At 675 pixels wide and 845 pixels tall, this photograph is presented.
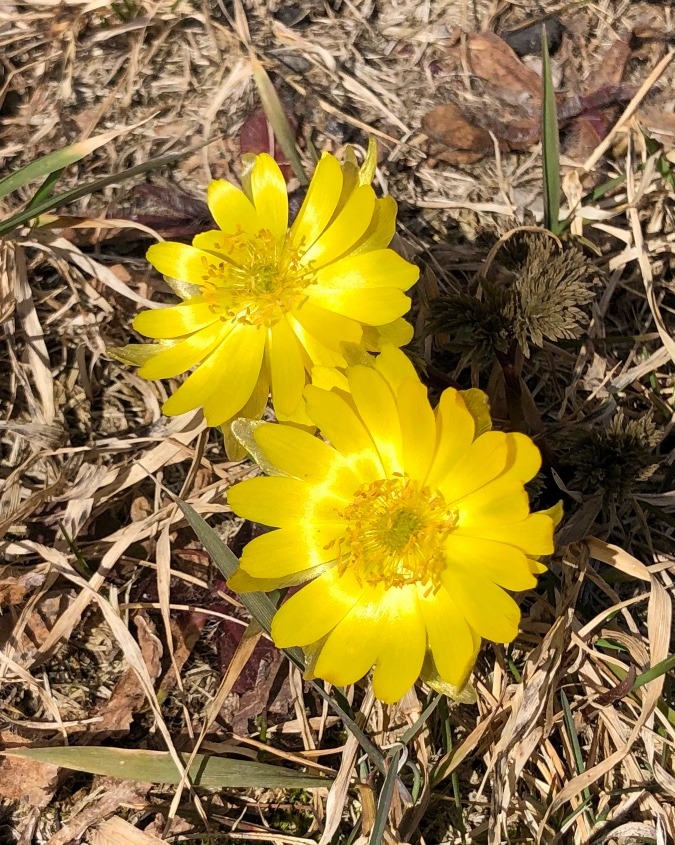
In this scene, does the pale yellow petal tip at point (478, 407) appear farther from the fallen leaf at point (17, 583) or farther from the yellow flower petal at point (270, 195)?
the fallen leaf at point (17, 583)

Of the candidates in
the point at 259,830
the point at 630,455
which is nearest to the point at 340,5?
the point at 630,455

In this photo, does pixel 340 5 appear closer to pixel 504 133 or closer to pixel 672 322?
pixel 504 133

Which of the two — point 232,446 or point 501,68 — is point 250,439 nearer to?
point 232,446

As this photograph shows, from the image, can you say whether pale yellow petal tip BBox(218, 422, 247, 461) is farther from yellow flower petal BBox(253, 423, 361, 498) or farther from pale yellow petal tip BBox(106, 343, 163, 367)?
pale yellow petal tip BBox(106, 343, 163, 367)

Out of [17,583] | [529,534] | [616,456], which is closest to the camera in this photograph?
[529,534]


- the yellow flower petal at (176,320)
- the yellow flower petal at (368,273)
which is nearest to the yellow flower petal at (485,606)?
the yellow flower petal at (368,273)

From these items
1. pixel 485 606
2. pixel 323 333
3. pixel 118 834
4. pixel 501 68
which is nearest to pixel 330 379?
pixel 323 333

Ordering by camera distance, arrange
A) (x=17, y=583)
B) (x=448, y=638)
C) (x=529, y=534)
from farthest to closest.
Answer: (x=17, y=583)
(x=448, y=638)
(x=529, y=534)
